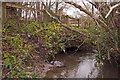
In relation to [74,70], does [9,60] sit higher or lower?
higher

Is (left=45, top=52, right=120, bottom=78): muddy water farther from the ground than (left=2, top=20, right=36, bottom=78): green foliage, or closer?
closer

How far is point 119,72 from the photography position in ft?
7.66

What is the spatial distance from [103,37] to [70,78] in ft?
3.39

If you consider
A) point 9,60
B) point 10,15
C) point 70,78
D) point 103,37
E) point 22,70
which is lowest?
point 70,78

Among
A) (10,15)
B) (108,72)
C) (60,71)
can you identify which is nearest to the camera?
(108,72)

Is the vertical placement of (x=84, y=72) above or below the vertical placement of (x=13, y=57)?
below

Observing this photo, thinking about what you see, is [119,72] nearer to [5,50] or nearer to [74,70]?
[74,70]

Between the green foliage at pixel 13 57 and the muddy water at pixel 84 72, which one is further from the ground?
the green foliage at pixel 13 57

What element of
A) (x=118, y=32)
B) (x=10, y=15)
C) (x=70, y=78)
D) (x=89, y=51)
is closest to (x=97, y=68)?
(x=70, y=78)

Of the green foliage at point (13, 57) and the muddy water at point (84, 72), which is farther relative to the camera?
the muddy water at point (84, 72)

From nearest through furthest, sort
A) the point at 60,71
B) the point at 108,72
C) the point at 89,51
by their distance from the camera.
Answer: the point at 108,72
the point at 60,71
the point at 89,51

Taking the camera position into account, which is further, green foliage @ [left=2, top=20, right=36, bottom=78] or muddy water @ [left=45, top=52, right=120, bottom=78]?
muddy water @ [left=45, top=52, right=120, bottom=78]

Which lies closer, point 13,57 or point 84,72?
point 13,57

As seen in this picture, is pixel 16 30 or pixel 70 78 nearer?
pixel 70 78
